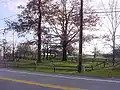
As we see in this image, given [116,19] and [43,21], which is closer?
[116,19]

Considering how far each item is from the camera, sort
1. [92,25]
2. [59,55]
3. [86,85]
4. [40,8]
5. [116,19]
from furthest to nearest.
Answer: [59,55] < [92,25] < [40,8] < [116,19] < [86,85]

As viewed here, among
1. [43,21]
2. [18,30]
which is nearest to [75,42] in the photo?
[43,21]

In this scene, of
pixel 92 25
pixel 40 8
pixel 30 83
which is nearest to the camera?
pixel 30 83

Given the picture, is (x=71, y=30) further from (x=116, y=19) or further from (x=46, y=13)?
(x=116, y=19)

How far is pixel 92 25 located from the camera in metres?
49.2

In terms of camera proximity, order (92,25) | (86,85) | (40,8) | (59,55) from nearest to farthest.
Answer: (86,85) → (40,8) → (92,25) → (59,55)

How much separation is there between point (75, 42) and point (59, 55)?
7818 mm

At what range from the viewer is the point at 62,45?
167 ft

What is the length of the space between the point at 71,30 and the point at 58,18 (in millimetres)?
3160

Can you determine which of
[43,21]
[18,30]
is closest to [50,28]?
[43,21]

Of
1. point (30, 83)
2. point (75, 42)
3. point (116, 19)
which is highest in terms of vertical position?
point (116, 19)

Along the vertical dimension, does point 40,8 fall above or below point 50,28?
above

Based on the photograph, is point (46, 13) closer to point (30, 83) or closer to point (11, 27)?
point (11, 27)

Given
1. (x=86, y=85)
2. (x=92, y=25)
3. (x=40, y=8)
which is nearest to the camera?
(x=86, y=85)
